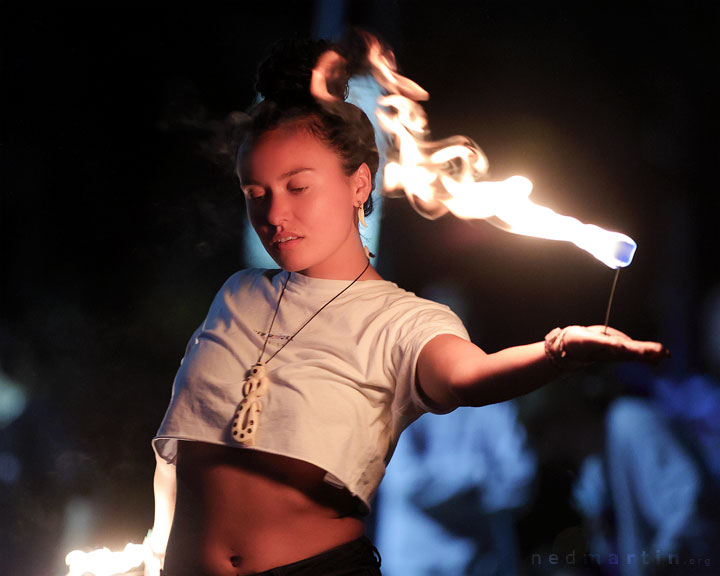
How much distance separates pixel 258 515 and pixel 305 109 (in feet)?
2.62

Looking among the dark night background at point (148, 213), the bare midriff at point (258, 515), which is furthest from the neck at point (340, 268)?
the dark night background at point (148, 213)

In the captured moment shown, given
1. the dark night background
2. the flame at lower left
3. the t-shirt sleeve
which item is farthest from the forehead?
the dark night background

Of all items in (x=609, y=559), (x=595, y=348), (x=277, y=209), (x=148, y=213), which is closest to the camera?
(x=595, y=348)

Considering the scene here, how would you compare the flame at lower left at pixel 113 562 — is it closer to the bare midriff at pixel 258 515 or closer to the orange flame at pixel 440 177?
the bare midriff at pixel 258 515

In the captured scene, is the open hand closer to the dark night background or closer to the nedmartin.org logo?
the dark night background

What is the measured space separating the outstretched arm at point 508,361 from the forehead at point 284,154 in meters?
0.43

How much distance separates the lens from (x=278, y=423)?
118cm

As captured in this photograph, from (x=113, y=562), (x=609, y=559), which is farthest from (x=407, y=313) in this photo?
(x=609, y=559)

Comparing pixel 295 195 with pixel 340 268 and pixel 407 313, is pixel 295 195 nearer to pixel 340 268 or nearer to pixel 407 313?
pixel 340 268

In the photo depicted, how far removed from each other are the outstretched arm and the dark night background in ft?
3.71

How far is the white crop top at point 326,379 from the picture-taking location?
117 cm

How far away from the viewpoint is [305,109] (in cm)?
138

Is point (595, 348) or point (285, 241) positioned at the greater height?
point (285, 241)

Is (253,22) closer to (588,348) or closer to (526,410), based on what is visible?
(526,410)
